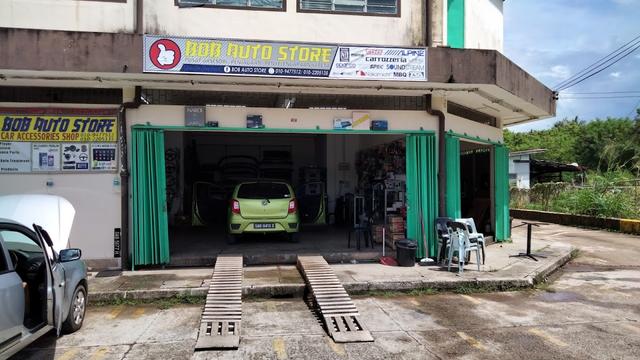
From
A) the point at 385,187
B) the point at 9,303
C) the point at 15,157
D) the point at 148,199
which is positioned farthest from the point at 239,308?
the point at 385,187

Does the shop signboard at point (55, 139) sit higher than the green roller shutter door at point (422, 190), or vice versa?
the shop signboard at point (55, 139)

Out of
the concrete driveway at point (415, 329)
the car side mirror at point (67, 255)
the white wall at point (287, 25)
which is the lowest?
the concrete driveway at point (415, 329)

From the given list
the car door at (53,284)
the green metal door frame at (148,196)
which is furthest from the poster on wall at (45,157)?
the car door at (53,284)

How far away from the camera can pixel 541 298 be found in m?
7.90

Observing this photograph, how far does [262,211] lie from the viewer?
35.0ft

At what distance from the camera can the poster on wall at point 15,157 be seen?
8961mm

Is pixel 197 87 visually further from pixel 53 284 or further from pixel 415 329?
pixel 415 329

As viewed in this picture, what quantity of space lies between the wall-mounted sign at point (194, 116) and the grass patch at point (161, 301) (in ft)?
11.0

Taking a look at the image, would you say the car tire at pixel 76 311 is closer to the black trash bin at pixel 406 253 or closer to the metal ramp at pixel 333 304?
the metal ramp at pixel 333 304

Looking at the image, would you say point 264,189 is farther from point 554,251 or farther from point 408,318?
point 554,251

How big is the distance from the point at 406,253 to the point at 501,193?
201 inches

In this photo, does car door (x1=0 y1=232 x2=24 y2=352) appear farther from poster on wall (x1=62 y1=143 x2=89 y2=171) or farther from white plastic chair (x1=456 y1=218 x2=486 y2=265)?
white plastic chair (x1=456 y1=218 x2=486 y2=265)

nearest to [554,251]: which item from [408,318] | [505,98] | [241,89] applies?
[505,98]

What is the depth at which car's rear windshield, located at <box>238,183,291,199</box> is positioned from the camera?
10820mm
